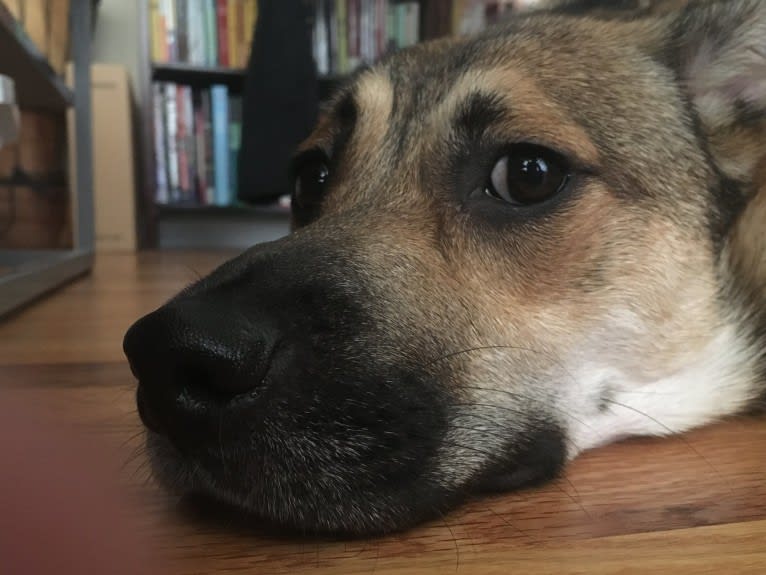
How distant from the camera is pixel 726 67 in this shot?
1.39 metres

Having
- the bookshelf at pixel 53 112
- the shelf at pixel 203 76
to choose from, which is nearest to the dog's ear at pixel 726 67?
the bookshelf at pixel 53 112

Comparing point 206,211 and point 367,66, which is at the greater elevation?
point 367,66

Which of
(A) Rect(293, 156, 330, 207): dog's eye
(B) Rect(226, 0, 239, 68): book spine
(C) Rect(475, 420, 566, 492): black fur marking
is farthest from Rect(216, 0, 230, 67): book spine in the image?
(C) Rect(475, 420, 566, 492): black fur marking

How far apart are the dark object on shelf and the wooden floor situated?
2660mm

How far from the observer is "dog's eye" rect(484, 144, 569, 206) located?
117cm

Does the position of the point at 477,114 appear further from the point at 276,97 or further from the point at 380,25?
the point at 380,25

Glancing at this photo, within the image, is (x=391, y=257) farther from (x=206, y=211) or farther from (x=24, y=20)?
(x=206, y=211)

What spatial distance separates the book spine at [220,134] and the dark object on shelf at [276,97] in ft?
4.93

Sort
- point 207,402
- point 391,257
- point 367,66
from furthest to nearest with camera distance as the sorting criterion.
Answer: point 367,66 < point 391,257 < point 207,402

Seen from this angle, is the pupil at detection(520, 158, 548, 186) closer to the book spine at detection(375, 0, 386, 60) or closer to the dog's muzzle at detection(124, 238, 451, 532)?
the dog's muzzle at detection(124, 238, 451, 532)

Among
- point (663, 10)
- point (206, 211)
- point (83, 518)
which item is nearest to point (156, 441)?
point (83, 518)

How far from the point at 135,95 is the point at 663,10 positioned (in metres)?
4.61

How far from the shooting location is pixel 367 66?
1640mm

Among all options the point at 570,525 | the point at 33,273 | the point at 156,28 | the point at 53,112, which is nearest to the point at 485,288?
the point at 570,525
